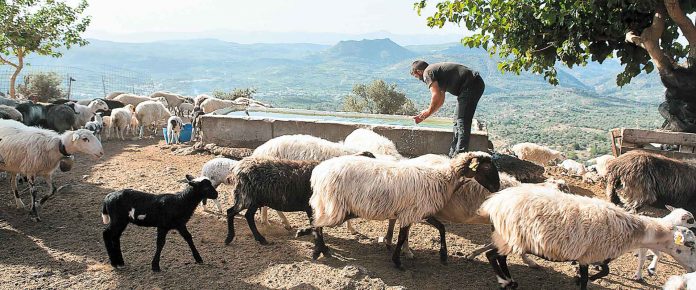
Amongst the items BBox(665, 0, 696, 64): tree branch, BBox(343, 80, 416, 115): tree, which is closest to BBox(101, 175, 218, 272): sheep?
BBox(665, 0, 696, 64): tree branch

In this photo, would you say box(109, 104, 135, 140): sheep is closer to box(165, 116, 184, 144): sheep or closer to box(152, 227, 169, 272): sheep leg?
box(165, 116, 184, 144): sheep

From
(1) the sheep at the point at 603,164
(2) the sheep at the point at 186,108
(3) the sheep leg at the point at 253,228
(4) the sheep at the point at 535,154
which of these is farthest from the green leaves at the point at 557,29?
(2) the sheep at the point at 186,108

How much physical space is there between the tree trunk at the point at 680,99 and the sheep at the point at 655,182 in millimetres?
3126

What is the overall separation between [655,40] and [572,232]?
622 cm

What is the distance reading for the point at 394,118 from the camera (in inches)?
490

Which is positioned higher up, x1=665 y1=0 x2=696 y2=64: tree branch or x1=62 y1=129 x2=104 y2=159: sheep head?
x1=665 y1=0 x2=696 y2=64: tree branch

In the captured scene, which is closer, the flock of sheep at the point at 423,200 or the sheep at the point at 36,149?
the flock of sheep at the point at 423,200

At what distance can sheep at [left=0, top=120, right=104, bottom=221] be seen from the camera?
6.73 m

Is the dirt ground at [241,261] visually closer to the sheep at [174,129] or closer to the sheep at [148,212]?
the sheep at [148,212]

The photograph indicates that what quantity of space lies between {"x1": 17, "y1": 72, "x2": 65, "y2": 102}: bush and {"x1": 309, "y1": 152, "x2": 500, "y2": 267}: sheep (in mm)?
23246

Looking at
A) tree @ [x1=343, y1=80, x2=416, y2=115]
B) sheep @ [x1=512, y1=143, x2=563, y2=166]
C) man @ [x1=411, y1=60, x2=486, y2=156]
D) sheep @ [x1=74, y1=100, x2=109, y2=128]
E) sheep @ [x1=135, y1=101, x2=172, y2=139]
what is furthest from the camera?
tree @ [x1=343, y1=80, x2=416, y2=115]

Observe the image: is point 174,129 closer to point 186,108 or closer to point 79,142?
point 79,142

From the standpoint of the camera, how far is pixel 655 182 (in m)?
6.68

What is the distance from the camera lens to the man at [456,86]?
7348 millimetres
